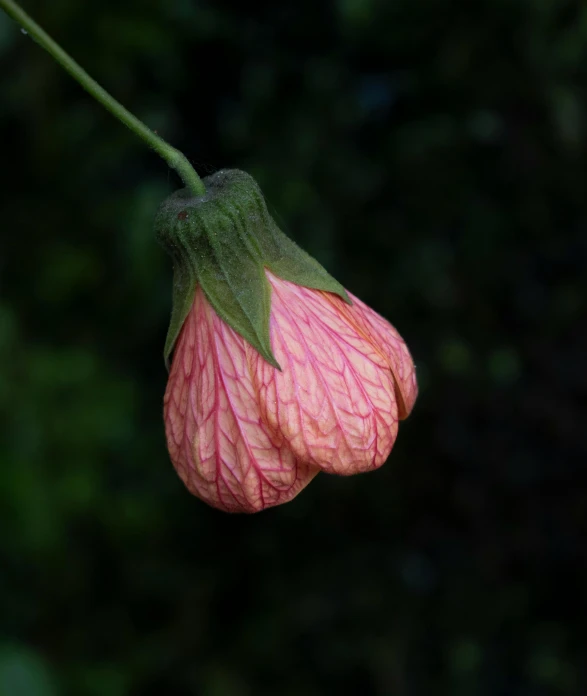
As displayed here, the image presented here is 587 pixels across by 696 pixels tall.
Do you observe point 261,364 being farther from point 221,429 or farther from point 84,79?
point 84,79

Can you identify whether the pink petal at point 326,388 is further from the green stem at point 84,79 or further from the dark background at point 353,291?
the dark background at point 353,291

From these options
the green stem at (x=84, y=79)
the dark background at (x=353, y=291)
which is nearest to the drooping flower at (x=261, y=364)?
the green stem at (x=84, y=79)

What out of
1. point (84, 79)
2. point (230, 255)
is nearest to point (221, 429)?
point (230, 255)

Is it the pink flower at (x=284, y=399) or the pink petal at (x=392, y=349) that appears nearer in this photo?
the pink flower at (x=284, y=399)

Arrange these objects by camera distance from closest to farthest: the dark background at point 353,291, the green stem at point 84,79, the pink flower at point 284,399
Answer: the green stem at point 84,79, the pink flower at point 284,399, the dark background at point 353,291

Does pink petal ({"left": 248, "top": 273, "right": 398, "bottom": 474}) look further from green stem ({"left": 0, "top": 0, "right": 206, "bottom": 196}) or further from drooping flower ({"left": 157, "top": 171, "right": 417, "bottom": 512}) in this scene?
green stem ({"left": 0, "top": 0, "right": 206, "bottom": 196})

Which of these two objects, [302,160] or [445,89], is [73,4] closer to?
[302,160]

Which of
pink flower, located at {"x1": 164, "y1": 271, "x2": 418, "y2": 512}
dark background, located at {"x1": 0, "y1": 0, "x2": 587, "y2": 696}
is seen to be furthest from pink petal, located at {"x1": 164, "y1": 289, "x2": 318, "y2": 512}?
dark background, located at {"x1": 0, "y1": 0, "x2": 587, "y2": 696}
